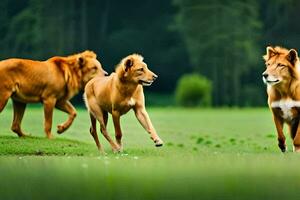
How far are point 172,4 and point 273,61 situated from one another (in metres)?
30.1

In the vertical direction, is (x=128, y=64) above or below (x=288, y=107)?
above

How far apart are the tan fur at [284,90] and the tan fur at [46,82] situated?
2.70 meters

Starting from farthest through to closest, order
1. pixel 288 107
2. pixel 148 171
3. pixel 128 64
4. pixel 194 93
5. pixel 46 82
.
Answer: pixel 194 93 < pixel 46 82 < pixel 128 64 < pixel 288 107 < pixel 148 171

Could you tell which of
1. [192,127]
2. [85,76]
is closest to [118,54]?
[192,127]

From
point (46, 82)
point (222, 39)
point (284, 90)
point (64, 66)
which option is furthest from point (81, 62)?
point (222, 39)

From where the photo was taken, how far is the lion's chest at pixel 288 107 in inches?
427

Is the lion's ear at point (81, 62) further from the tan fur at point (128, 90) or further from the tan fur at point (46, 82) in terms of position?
the tan fur at point (128, 90)

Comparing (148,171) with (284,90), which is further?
(284,90)

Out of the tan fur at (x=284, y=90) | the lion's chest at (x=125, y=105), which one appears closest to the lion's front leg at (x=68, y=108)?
the lion's chest at (x=125, y=105)

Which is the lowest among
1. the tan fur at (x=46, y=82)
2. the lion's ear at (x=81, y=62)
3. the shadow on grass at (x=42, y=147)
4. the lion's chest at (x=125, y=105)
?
the shadow on grass at (x=42, y=147)

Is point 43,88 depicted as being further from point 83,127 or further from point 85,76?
point 83,127

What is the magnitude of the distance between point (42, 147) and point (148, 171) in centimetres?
301

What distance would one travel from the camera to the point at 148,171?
8.54 meters

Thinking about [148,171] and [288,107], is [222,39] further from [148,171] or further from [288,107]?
[148,171]
